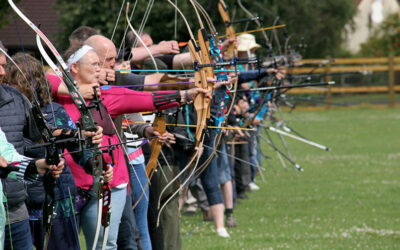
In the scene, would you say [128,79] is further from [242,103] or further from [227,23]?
[242,103]

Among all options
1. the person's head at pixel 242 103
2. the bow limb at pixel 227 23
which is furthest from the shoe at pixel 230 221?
the bow limb at pixel 227 23

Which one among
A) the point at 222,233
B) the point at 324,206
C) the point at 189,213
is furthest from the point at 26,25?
the point at 324,206

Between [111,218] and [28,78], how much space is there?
82 cm

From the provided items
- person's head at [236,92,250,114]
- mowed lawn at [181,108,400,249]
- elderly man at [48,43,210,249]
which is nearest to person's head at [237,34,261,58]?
person's head at [236,92,250,114]

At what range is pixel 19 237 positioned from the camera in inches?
132

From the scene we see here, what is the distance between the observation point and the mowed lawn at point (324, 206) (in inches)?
232

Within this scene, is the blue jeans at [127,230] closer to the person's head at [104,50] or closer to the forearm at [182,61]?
the person's head at [104,50]

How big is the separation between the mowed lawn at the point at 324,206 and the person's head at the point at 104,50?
231 centimetres

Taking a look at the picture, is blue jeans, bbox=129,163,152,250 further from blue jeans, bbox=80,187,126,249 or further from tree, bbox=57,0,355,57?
tree, bbox=57,0,355,57

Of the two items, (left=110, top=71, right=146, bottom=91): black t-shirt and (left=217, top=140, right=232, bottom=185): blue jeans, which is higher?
(left=110, top=71, right=146, bottom=91): black t-shirt

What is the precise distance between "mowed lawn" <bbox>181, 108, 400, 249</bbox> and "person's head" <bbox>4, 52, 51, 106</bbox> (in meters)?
2.46

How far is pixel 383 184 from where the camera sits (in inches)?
362

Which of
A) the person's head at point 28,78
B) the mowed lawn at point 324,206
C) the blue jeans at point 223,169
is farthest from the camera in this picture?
the blue jeans at point 223,169

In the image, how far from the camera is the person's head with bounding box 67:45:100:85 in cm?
358
